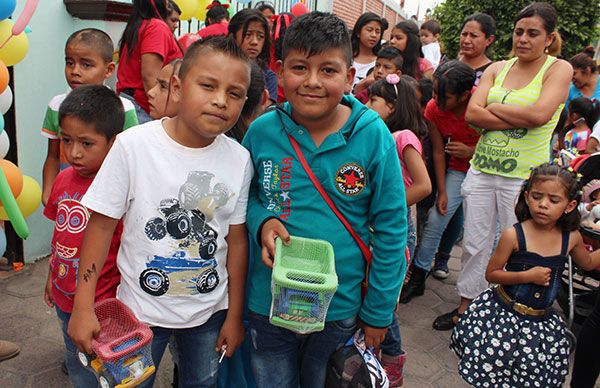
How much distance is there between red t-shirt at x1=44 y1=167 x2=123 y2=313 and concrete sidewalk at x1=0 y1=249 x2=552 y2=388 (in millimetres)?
1014

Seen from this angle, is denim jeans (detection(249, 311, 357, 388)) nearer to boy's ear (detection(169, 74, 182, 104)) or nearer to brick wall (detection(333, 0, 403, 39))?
boy's ear (detection(169, 74, 182, 104))

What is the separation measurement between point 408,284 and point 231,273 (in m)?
2.45

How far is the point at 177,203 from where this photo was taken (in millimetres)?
1635

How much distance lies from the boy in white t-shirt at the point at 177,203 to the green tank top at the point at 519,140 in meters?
2.00

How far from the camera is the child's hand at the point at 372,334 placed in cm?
178

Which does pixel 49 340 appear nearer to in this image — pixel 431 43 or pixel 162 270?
pixel 162 270

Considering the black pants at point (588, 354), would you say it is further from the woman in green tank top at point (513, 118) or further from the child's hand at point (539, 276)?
the woman in green tank top at point (513, 118)

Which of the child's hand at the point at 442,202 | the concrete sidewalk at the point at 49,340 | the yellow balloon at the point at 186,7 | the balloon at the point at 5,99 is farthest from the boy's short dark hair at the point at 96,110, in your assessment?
the yellow balloon at the point at 186,7

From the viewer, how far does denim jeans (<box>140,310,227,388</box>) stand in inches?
69.8

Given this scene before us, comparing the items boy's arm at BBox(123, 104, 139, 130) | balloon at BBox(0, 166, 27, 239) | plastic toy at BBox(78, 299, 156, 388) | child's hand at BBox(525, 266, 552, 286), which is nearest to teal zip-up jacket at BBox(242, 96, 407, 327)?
plastic toy at BBox(78, 299, 156, 388)

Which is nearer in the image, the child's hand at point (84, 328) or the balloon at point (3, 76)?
the child's hand at point (84, 328)

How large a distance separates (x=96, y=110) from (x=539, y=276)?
2197 mm

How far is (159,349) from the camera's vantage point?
1764 mm

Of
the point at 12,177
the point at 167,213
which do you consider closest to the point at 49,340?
the point at 12,177
